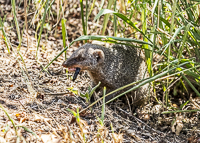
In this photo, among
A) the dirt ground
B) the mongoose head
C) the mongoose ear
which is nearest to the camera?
the dirt ground

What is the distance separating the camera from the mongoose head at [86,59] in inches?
117

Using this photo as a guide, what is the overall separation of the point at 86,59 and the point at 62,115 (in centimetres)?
77

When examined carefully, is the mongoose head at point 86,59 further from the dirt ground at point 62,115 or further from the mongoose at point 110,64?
the dirt ground at point 62,115

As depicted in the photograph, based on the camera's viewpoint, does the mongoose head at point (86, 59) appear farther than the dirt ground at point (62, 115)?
Yes

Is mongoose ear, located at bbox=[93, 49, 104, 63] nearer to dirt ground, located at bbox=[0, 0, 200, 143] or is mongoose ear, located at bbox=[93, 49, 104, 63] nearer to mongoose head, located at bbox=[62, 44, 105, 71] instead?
mongoose head, located at bbox=[62, 44, 105, 71]

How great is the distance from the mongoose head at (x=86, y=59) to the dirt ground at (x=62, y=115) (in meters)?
0.31

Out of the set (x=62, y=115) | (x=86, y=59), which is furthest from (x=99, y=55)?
(x=62, y=115)

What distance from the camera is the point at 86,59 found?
120 inches

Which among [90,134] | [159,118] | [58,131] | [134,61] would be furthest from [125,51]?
→ [58,131]

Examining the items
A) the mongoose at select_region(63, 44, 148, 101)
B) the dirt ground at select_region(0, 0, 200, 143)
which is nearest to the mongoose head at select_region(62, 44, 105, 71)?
the mongoose at select_region(63, 44, 148, 101)

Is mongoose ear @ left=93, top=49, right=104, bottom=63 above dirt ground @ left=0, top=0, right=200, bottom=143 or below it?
above

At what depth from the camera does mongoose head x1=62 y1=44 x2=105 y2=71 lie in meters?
2.97

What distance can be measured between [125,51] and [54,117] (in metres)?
1.35

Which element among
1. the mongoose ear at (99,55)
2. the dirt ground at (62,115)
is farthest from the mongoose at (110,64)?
the dirt ground at (62,115)
